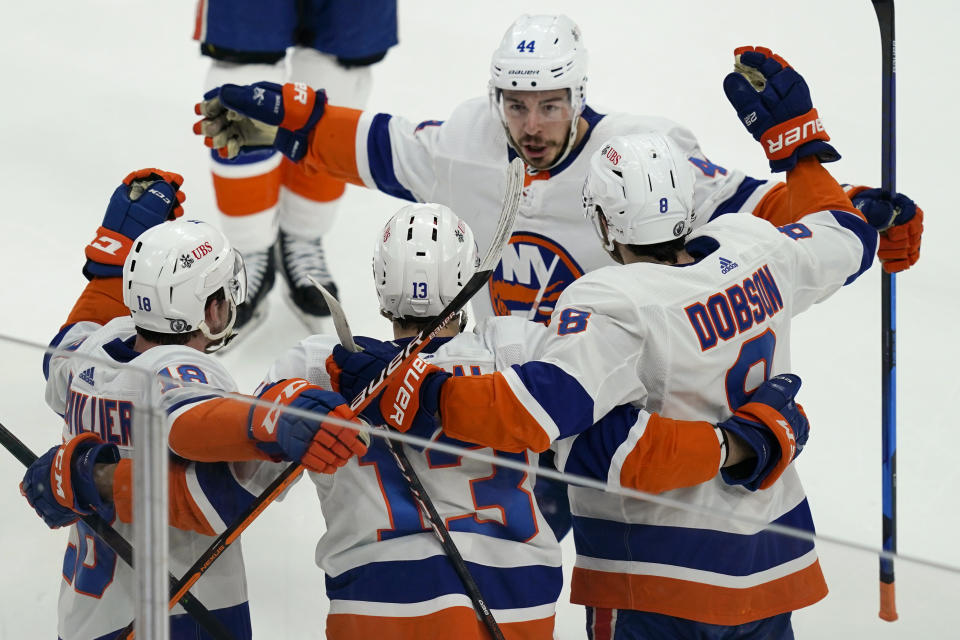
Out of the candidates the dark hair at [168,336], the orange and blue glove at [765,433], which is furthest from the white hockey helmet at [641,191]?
the dark hair at [168,336]

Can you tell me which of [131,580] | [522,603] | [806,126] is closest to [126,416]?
[131,580]

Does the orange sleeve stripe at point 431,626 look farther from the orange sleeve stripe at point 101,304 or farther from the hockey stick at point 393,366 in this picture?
the orange sleeve stripe at point 101,304

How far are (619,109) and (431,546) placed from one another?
2986mm

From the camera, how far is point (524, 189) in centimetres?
258

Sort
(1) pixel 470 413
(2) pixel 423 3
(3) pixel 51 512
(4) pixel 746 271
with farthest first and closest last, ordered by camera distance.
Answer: (2) pixel 423 3
(4) pixel 746 271
(1) pixel 470 413
(3) pixel 51 512

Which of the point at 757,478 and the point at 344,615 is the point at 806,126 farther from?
the point at 344,615

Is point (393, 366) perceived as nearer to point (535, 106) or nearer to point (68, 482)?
point (68, 482)

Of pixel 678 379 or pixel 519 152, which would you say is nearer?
pixel 678 379

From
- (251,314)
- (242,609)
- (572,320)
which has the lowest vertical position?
(251,314)

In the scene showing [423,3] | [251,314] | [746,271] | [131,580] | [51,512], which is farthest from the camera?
[423,3]

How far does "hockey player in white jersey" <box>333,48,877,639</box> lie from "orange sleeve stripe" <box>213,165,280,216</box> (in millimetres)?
1635

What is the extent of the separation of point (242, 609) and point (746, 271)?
84cm

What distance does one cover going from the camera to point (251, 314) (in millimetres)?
3646

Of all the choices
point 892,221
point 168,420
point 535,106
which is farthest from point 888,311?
point 168,420
